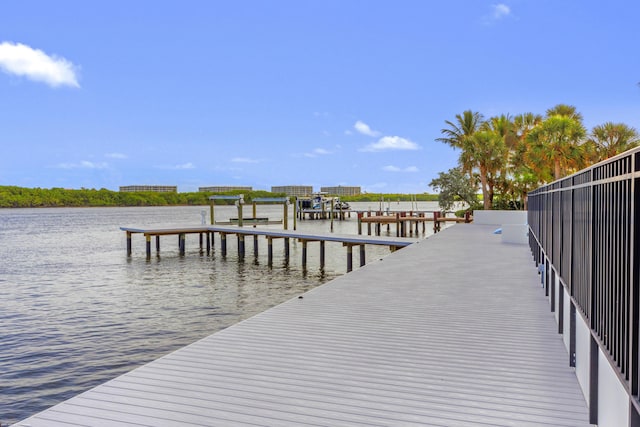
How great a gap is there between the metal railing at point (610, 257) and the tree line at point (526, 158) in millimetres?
33591

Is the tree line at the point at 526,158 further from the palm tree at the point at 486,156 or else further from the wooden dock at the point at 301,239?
the wooden dock at the point at 301,239

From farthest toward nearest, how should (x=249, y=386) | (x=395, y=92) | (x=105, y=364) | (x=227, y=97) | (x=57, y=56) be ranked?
(x=57, y=56) < (x=227, y=97) < (x=395, y=92) < (x=105, y=364) < (x=249, y=386)

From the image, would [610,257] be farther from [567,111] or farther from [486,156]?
[567,111]

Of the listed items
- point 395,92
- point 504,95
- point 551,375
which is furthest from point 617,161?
point 504,95

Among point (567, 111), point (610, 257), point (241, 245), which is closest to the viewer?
point (610, 257)

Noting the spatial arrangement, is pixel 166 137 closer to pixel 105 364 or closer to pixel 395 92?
pixel 395 92

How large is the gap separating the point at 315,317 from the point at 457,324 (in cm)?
173

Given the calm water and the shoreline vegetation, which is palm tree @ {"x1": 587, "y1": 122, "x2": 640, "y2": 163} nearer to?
the calm water

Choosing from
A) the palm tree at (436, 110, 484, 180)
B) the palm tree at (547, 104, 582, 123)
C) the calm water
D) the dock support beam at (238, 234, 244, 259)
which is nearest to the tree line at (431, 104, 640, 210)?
the palm tree at (436, 110, 484, 180)

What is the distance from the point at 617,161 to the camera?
2.68 meters

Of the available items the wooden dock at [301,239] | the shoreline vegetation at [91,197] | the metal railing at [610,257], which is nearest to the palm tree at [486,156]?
the wooden dock at [301,239]

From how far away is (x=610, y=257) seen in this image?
9.47 feet

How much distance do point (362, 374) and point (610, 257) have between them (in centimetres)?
235

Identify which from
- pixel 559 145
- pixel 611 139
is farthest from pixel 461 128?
pixel 611 139
